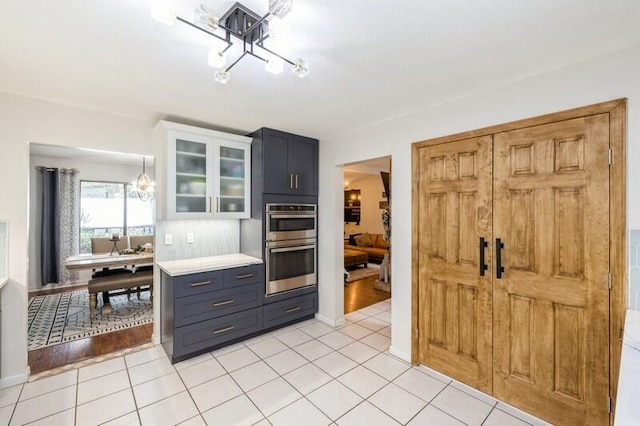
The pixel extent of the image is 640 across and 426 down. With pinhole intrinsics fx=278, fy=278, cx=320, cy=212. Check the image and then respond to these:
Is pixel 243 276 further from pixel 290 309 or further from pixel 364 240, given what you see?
pixel 364 240

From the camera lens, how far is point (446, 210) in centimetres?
244

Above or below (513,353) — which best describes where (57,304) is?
below

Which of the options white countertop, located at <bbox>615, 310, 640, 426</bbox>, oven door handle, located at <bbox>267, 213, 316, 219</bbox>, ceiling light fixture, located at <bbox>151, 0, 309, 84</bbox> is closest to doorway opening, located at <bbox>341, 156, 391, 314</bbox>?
oven door handle, located at <bbox>267, 213, 316, 219</bbox>

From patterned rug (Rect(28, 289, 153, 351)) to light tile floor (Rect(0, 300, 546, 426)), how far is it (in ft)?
3.15

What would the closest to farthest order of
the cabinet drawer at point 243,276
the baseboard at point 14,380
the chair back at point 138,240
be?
the baseboard at point 14,380
the cabinet drawer at point 243,276
the chair back at point 138,240

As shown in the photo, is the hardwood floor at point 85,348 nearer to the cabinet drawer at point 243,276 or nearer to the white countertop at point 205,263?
the white countertop at point 205,263

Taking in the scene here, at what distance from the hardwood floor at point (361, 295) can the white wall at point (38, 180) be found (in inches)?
201

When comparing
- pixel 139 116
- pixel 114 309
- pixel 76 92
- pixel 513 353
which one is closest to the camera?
pixel 513 353

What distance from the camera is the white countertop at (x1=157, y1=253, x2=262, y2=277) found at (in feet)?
8.82

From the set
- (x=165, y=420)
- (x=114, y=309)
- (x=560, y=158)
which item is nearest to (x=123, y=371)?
(x=165, y=420)

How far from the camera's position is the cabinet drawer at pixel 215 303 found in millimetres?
2639

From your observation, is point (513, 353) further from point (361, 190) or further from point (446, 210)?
point (361, 190)

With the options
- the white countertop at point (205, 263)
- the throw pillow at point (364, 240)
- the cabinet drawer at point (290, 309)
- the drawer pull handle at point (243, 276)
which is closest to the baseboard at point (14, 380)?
the white countertop at point (205, 263)

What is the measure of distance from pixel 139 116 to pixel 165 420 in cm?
268
